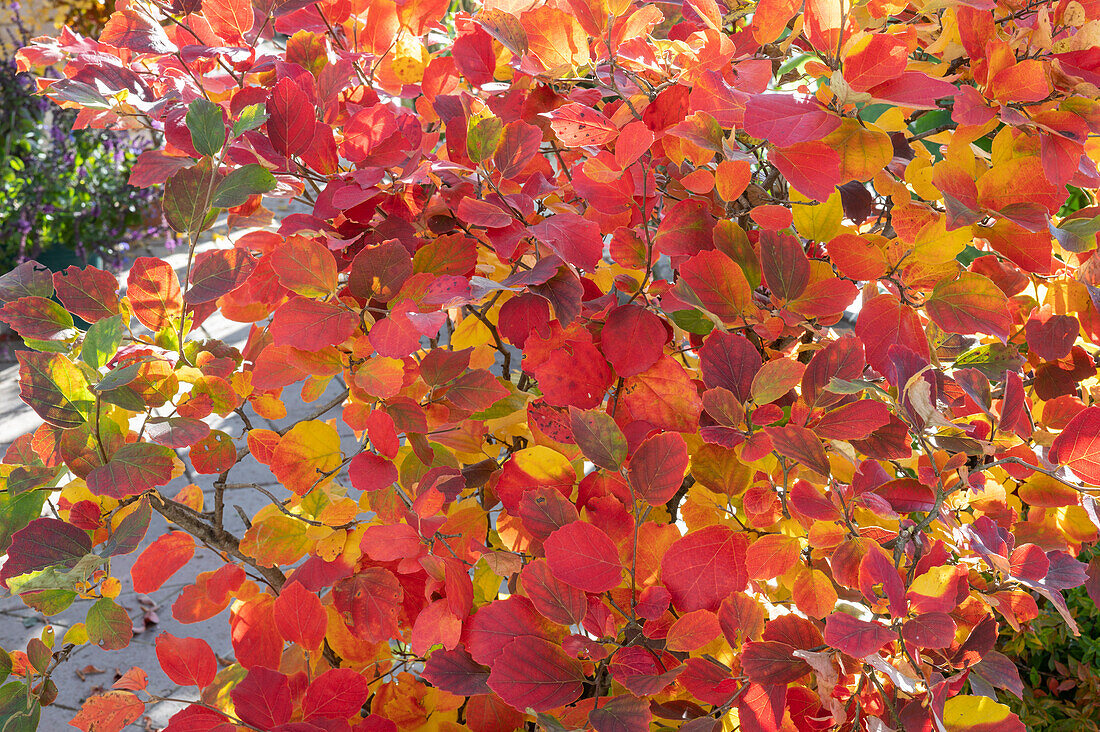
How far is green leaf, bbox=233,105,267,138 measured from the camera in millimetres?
683

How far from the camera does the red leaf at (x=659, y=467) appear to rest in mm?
634

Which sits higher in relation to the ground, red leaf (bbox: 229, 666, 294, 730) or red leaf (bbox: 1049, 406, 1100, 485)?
red leaf (bbox: 1049, 406, 1100, 485)

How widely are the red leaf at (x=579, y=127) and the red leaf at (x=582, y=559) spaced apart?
1.06 ft

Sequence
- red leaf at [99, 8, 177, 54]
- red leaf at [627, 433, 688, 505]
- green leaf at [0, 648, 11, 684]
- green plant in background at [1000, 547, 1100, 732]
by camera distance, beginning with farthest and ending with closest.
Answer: green plant in background at [1000, 547, 1100, 732] < red leaf at [99, 8, 177, 54] < green leaf at [0, 648, 11, 684] < red leaf at [627, 433, 688, 505]

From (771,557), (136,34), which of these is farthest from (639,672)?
(136,34)

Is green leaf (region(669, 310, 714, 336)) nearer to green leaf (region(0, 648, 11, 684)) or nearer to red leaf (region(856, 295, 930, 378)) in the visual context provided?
red leaf (region(856, 295, 930, 378))

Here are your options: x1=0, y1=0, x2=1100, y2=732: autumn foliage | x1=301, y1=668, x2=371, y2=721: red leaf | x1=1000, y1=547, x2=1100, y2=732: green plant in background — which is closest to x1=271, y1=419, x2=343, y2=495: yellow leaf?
x1=0, y1=0, x2=1100, y2=732: autumn foliage

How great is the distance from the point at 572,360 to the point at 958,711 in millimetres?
416

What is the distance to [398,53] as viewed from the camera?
3.22 ft

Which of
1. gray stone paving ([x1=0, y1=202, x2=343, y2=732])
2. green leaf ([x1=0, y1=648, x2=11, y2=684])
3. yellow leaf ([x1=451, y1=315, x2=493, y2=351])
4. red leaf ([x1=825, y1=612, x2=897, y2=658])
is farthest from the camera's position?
gray stone paving ([x1=0, y1=202, x2=343, y2=732])

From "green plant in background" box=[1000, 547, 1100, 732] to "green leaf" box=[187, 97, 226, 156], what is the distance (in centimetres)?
172

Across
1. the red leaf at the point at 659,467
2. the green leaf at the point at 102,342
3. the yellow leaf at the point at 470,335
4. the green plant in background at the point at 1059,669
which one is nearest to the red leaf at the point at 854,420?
the red leaf at the point at 659,467

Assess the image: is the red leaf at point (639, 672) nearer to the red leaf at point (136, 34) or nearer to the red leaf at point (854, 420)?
the red leaf at point (854, 420)

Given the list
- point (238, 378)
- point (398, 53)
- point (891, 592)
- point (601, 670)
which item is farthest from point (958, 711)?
point (398, 53)
